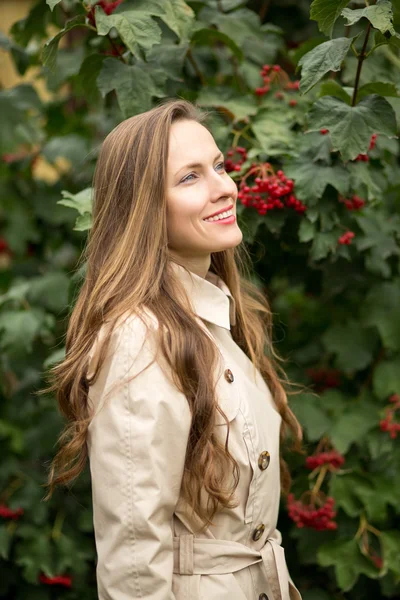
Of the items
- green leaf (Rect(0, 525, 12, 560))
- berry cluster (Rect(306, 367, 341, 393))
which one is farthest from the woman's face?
green leaf (Rect(0, 525, 12, 560))

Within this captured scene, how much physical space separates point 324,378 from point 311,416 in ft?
1.09

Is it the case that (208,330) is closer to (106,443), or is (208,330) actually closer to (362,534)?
(106,443)

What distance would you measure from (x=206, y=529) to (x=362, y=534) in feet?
3.34

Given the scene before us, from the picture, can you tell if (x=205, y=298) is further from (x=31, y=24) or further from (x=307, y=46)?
(x=31, y=24)

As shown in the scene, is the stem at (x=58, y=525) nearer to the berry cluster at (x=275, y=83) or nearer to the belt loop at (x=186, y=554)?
the belt loop at (x=186, y=554)

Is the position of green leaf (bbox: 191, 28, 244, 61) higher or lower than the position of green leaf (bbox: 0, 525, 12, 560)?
higher

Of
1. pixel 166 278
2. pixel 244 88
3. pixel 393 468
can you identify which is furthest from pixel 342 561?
pixel 244 88

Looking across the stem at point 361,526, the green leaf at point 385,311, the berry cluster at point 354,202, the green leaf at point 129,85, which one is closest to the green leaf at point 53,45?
the green leaf at point 129,85

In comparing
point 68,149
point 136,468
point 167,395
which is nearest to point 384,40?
point 167,395

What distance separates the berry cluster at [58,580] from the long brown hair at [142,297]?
46.5 inches

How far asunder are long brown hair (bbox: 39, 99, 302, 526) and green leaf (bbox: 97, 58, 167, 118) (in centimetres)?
27

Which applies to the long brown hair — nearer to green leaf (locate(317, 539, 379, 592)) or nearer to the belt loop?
the belt loop

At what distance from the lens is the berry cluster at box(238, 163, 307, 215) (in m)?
2.06

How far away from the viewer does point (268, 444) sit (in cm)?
180
